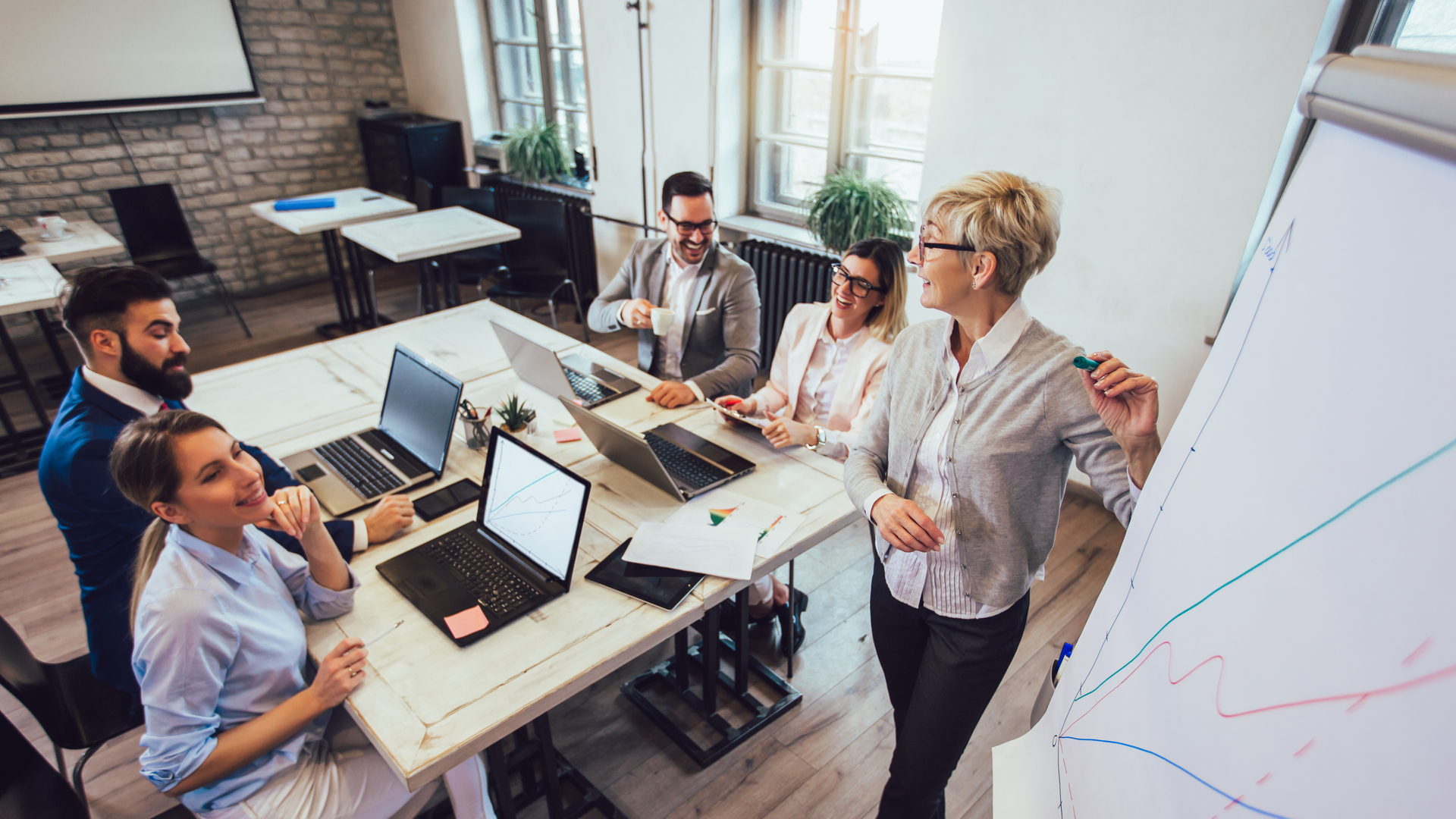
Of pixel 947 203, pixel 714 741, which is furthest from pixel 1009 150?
pixel 714 741

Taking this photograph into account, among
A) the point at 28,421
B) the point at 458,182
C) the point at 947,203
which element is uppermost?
the point at 947,203

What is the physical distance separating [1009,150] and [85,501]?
3.34 meters

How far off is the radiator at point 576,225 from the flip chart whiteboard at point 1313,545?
4897 millimetres

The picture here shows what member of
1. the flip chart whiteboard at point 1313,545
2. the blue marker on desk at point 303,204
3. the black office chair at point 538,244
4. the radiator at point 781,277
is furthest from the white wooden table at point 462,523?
the blue marker on desk at point 303,204

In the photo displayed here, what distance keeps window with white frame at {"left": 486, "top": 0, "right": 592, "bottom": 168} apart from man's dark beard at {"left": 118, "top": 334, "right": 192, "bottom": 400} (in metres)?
3.60

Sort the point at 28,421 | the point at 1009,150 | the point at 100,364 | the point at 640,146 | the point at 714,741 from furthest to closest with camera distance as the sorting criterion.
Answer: the point at 640,146 < the point at 28,421 < the point at 1009,150 < the point at 714,741 < the point at 100,364

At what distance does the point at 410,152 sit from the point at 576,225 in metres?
1.55

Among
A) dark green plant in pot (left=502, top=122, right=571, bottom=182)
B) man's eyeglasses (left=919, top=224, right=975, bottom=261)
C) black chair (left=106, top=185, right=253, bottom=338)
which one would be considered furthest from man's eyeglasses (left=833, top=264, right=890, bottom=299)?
black chair (left=106, top=185, right=253, bottom=338)

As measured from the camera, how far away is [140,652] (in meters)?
1.26

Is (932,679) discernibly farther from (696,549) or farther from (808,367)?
(808,367)

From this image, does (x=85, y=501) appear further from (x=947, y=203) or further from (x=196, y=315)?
(x=196, y=315)

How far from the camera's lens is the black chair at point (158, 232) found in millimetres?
4730

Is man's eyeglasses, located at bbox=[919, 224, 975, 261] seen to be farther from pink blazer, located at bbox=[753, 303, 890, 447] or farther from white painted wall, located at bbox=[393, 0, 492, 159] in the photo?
white painted wall, located at bbox=[393, 0, 492, 159]

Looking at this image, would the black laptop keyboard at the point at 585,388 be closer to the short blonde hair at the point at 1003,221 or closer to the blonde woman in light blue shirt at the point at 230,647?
the blonde woman in light blue shirt at the point at 230,647
